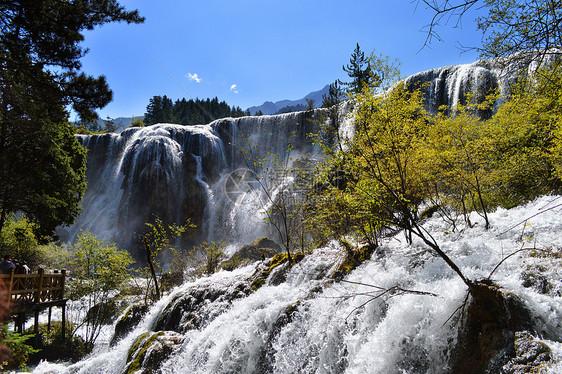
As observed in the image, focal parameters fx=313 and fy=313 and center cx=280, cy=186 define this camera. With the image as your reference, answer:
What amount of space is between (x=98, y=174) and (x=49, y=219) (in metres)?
16.2

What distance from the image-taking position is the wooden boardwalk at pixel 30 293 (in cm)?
982

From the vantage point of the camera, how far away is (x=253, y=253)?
56.3 ft

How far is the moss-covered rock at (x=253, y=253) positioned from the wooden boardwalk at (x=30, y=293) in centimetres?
683

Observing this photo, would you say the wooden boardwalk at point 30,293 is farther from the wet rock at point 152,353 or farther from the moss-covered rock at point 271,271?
the moss-covered rock at point 271,271

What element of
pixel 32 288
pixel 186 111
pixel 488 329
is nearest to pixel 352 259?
pixel 488 329

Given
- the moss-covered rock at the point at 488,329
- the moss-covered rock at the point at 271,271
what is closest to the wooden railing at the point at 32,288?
the moss-covered rock at the point at 271,271

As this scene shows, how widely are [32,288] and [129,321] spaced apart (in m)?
4.15

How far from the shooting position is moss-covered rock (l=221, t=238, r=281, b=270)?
605 inches

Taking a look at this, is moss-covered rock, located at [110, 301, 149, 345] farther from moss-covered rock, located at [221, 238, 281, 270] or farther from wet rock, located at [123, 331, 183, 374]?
moss-covered rock, located at [221, 238, 281, 270]

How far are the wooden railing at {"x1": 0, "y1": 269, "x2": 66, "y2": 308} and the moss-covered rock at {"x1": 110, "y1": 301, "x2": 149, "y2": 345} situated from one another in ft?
10.9

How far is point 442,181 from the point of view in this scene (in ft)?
24.8

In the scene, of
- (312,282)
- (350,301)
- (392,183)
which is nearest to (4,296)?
(312,282)

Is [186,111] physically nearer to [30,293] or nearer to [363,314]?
[30,293]

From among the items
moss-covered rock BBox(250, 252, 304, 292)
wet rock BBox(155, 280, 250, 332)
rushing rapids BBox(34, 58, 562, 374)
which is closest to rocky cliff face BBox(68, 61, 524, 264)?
moss-covered rock BBox(250, 252, 304, 292)
